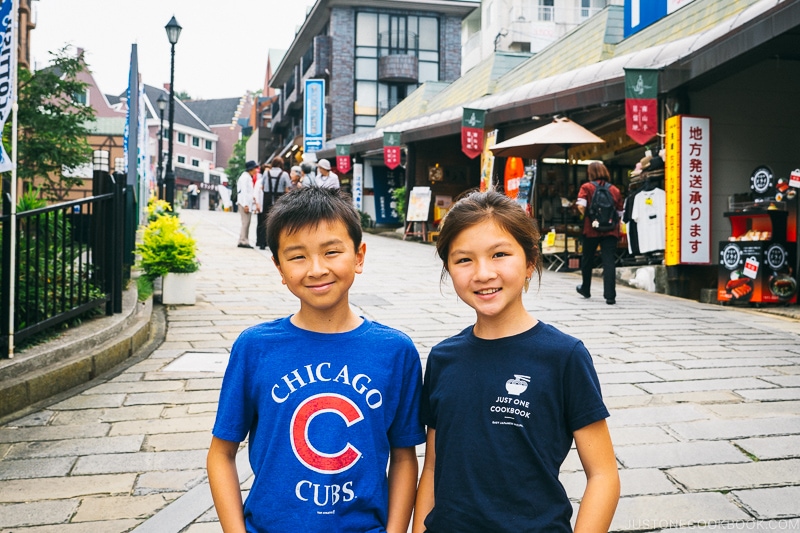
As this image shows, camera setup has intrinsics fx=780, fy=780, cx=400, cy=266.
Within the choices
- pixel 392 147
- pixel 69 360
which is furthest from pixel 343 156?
pixel 69 360

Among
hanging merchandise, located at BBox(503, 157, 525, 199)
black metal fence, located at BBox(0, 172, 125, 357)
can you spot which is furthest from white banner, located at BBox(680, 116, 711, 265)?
black metal fence, located at BBox(0, 172, 125, 357)

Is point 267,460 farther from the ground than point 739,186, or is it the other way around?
point 739,186

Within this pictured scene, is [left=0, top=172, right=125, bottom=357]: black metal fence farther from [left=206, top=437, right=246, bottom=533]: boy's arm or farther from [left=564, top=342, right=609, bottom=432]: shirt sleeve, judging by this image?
[left=564, top=342, right=609, bottom=432]: shirt sleeve

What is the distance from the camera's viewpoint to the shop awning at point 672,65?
352 inches

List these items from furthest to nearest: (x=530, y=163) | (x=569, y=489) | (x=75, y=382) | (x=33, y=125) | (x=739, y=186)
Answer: (x=530, y=163)
(x=33, y=125)
(x=739, y=186)
(x=75, y=382)
(x=569, y=489)

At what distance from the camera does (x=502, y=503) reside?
1.70 meters

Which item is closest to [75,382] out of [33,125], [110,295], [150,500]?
[110,295]

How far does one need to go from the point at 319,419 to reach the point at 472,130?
1580cm

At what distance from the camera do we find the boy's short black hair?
1887 mm

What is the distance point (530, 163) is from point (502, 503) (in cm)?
1508

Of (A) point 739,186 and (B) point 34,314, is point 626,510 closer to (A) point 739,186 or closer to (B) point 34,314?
(B) point 34,314

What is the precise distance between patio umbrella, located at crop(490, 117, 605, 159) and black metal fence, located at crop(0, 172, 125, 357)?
7.23 m

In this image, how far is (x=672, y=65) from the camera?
10.9m

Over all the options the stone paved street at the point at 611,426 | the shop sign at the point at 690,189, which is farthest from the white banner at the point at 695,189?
the stone paved street at the point at 611,426
